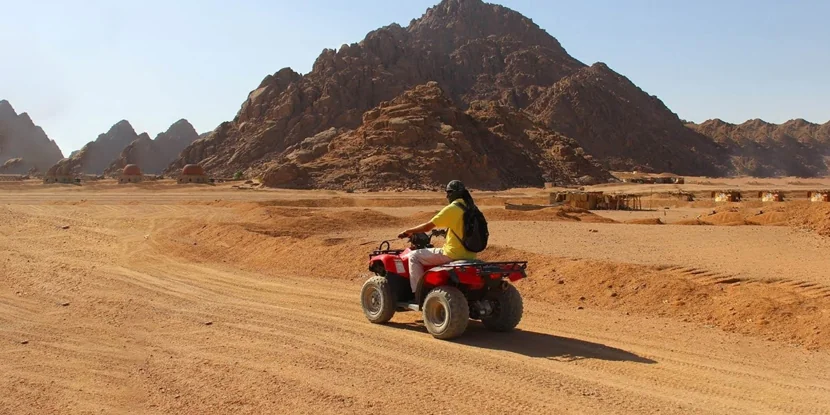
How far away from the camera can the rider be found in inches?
352

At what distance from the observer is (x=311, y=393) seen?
661cm

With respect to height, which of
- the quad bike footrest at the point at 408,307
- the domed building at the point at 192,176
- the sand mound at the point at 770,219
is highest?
the domed building at the point at 192,176

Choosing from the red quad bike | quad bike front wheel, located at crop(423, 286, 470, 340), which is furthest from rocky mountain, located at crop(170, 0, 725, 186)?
quad bike front wheel, located at crop(423, 286, 470, 340)

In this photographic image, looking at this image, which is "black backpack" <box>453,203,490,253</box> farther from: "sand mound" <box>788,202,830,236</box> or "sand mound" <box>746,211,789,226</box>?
"sand mound" <box>746,211,789,226</box>

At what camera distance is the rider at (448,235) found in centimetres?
894

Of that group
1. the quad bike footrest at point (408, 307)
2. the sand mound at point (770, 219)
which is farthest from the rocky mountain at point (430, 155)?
the quad bike footrest at point (408, 307)

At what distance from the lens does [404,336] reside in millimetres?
9070

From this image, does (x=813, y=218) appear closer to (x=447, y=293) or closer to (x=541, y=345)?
(x=541, y=345)

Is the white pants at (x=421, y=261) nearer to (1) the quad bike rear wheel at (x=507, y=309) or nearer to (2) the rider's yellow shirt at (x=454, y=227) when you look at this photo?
(2) the rider's yellow shirt at (x=454, y=227)

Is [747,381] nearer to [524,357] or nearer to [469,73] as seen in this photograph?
[524,357]

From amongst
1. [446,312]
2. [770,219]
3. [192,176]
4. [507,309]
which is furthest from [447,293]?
[192,176]

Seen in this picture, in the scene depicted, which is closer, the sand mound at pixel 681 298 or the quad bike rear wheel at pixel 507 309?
the quad bike rear wheel at pixel 507 309

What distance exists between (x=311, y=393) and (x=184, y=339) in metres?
3.02

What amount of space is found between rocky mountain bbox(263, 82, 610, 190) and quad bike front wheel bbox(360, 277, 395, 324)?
6141 centimetres
